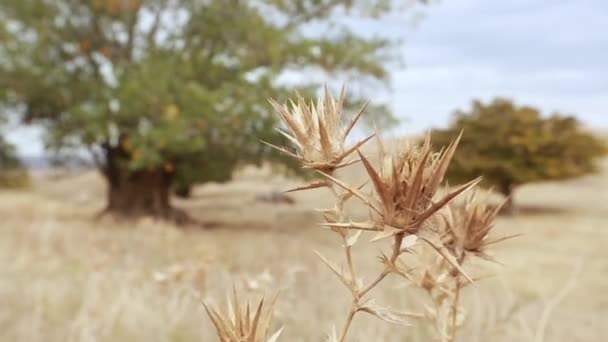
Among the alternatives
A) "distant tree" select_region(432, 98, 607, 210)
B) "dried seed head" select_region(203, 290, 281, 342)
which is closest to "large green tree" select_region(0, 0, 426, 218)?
"distant tree" select_region(432, 98, 607, 210)

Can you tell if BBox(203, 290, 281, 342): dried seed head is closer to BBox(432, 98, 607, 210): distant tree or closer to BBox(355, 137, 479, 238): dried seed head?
BBox(355, 137, 479, 238): dried seed head

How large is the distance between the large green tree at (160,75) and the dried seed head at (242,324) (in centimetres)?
1151

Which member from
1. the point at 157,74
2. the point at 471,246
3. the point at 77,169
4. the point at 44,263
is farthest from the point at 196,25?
the point at 471,246

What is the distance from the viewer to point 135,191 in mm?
15953

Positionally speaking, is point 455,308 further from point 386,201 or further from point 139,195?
point 139,195

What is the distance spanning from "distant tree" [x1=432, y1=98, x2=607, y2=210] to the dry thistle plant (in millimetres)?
20979

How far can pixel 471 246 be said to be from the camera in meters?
0.65

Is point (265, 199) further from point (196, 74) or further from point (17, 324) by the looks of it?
point (17, 324)

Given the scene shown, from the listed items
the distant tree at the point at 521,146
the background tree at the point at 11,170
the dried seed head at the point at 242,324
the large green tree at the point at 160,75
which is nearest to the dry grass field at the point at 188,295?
the dried seed head at the point at 242,324

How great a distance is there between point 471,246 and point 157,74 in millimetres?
12466

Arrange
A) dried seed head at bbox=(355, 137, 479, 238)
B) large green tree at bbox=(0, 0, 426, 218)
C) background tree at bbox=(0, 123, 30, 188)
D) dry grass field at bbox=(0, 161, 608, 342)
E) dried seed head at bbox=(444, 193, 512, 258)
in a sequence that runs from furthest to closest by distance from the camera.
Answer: background tree at bbox=(0, 123, 30, 188), large green tree at bbox=(0, 0, 426, 218), dry grass field at bbox=(0, 161, 608, 342), dried seed head at bbox=(444, 193, 512, 258), dried seed head at bbox=(355, 137, 479, 238)

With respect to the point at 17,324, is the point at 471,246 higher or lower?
higher

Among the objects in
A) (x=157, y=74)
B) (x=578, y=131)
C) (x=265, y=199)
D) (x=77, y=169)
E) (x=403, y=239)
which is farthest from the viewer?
(x=265, y=199)

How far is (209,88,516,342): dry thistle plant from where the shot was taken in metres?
0.44
